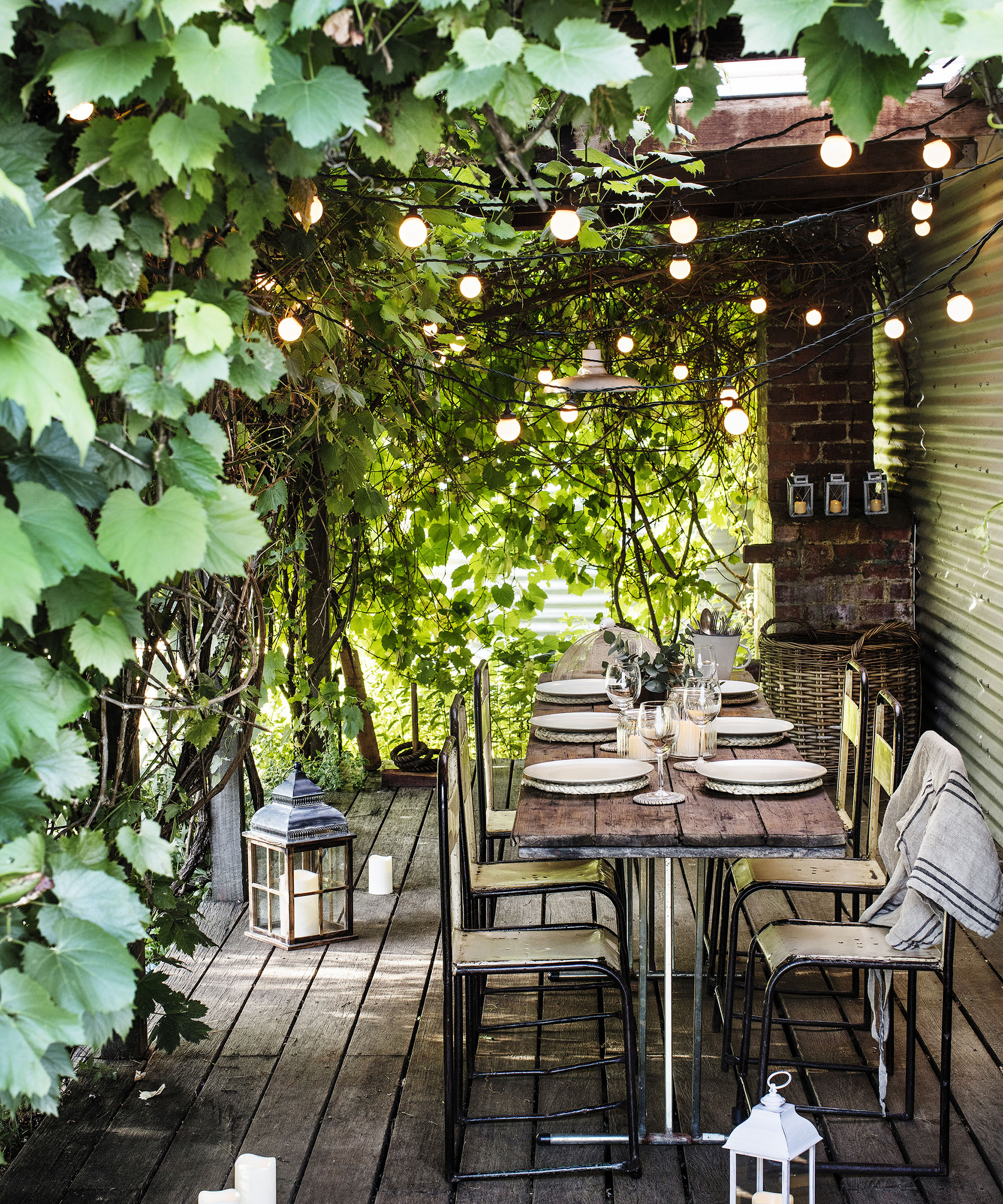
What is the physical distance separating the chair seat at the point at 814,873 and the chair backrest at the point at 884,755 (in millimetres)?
90

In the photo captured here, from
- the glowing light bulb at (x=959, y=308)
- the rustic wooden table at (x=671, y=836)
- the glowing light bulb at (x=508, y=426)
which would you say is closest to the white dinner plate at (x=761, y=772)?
the rustic wooden table at (x=671, y=836)

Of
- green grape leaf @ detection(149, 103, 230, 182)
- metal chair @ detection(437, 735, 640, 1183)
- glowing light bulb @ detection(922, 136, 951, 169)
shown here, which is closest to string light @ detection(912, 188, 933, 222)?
glowing light bulb @ detection(922, 136, 951, 169)

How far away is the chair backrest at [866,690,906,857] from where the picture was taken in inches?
106

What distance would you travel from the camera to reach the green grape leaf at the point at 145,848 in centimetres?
154

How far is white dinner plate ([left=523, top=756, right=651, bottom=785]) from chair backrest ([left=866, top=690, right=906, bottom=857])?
56cm

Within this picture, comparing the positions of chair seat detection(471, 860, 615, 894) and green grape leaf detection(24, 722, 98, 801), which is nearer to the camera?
green grape leaf detection(24, 722, 98, 801)

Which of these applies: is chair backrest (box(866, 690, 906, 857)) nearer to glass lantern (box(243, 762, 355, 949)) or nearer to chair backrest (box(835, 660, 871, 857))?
chair backrest (box(835, 660, 871, 857))

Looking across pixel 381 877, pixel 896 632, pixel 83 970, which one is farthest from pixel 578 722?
pixel 896 632

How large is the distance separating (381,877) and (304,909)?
521mm

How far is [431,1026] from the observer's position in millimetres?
3189

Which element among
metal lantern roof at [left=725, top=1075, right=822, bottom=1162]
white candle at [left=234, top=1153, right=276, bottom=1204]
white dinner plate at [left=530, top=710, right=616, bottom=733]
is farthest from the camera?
white dinner plate at [left=530, top=710, right=616, bottom=733]

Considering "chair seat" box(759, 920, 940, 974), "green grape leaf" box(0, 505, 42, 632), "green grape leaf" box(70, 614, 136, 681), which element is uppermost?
"green grape leaf" box(0, 505, 42, 632)

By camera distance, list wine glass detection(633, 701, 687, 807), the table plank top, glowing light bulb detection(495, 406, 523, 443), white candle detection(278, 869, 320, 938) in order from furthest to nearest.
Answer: glowing light bulb detection(495, 406, 523, 443), white candle detection(278, 869, 320, 938), wine glass detection(633, 701, 687, 807), the table plank top

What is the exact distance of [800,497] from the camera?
575 cm
